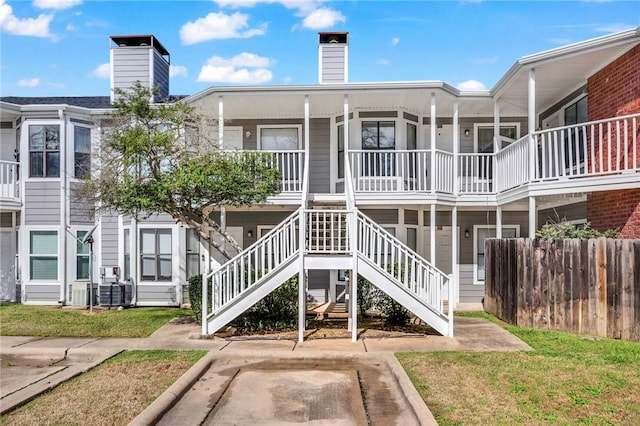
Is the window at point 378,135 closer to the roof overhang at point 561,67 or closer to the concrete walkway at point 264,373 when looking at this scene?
the roof overhang at point 561,67

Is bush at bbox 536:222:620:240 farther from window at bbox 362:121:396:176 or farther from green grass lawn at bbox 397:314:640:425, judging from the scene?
window at bbox 362:121:396:176

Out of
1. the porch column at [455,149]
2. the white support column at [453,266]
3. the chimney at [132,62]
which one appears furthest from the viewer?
the chimney at [132,62]

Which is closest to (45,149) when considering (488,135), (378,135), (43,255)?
(43,255)

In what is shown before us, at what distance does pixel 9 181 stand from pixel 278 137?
7.92m

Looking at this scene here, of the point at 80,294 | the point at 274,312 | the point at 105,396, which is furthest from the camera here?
the point at 80,294

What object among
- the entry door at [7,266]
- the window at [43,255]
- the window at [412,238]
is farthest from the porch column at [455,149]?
the entry door at [7,266]

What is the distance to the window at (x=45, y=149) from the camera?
1295 cm

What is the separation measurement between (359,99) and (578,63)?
4.97 metres

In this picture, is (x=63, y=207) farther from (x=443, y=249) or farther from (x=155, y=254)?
(x=443, y=249)

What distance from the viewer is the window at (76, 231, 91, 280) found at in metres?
13.2

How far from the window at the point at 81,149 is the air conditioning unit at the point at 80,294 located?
3.14m

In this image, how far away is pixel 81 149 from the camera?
13211 millimetres

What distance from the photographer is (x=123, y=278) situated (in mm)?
12898

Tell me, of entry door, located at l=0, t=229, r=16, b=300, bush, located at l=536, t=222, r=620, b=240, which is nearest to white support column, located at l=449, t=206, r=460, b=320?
bush, located at l=536, t=222, r=620, b=240
